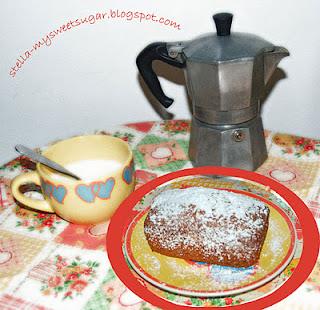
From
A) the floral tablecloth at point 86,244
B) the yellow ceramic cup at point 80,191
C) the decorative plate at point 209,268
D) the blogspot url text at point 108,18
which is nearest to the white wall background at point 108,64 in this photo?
the blogspot url text at point 108,18

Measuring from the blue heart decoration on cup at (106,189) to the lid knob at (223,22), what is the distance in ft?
0.98

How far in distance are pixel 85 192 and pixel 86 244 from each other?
80mm

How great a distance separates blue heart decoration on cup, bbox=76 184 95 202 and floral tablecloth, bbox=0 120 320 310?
65 millimetres

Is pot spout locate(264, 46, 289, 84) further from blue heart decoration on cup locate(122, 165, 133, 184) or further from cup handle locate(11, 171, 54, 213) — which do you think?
cup handle locate(11, 171, 54, 213)

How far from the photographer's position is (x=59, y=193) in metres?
0.70

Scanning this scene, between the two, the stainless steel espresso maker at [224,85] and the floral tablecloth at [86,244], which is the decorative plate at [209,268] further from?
the stainless steel espresso maker at [224,85]

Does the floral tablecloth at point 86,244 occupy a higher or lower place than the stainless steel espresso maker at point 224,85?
lower

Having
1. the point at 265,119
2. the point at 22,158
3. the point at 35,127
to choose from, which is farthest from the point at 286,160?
the point at 35,127

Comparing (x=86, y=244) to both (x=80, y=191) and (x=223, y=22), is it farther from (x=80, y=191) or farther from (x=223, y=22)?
(x=223, y=22)

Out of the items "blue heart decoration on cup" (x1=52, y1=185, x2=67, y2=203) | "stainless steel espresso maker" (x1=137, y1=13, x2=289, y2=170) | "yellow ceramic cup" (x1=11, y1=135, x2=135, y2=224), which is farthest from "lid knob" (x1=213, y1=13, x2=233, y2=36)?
"blue heart decoration on cup" (x1=52, y1=185, x2=67, y2=203)

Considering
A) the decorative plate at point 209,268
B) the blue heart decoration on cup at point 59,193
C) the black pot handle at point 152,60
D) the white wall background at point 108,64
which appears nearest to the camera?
the decorative plate at point 209,268

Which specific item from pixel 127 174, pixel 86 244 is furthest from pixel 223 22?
pixel 86 244

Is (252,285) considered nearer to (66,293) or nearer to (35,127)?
(66,293)

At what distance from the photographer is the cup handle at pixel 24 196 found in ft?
2.39
